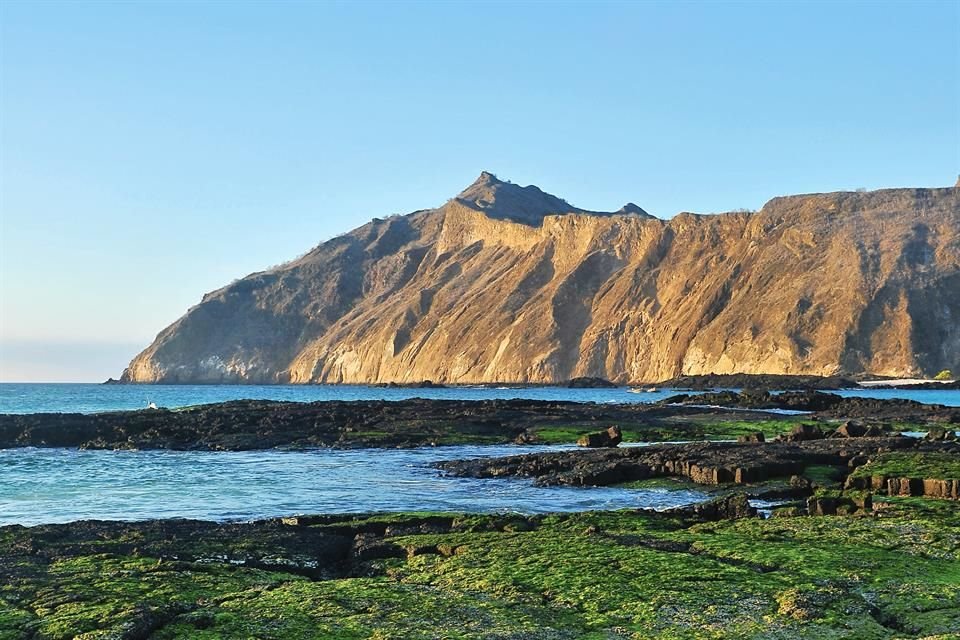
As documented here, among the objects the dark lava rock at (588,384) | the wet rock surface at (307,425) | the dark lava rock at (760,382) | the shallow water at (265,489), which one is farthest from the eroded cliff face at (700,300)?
the shallow water at (265,489)

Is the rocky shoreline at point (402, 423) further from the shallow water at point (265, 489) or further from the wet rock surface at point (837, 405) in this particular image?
the shallow water at point (265, 489)

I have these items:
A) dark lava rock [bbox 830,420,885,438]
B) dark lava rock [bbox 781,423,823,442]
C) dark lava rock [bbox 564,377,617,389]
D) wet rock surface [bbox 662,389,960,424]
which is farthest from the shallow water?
dark lava rock [bbox 564,377,617,389]

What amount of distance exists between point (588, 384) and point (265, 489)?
115 m

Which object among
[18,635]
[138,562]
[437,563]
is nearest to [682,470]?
[437,563]

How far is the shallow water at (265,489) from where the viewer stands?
28.6 m

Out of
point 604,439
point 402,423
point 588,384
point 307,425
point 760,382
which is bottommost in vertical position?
point 604,439

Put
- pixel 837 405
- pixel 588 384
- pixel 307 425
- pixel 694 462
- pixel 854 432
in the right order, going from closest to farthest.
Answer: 1. pixel 694 462
2. pixel 854 432
3. pixel 307 425
4. pixel 837 405
5. pixel 588 384

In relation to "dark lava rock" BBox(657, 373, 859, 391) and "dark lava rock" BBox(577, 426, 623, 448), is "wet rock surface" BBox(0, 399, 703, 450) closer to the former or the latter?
"dark lava rock" BBox(577, 426, 623, 448)

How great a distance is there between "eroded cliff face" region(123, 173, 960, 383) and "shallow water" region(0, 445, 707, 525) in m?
96.9

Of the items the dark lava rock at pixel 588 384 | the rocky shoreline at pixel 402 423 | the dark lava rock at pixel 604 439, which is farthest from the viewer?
the dark lava rock at pixel 588 384

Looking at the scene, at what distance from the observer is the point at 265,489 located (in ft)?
112

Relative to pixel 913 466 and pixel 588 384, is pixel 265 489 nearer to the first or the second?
pixel 913 466

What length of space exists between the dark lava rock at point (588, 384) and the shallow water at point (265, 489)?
318 ft

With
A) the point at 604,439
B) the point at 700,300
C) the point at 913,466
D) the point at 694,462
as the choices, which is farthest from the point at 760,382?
the point at 913,466
